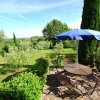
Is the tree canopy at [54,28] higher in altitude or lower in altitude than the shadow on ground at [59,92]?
higher

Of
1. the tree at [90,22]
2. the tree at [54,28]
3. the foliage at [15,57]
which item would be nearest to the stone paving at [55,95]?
the foliage at [15,57]

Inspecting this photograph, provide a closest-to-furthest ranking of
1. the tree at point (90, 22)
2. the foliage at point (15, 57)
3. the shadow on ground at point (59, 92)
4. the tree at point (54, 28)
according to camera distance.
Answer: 1. the shadow on ground at point (59, 92)
2. the foliage at point (15, 57)
3. the tree at point (90, 22)
4. the tree at point (54, 28)

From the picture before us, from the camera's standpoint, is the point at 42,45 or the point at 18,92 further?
the point at 42,45

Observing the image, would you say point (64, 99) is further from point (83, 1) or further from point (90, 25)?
point (83, 1)

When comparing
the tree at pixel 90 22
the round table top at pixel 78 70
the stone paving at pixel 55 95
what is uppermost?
the tree at pixel 90 22

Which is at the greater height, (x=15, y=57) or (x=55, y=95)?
(x=15, y=57)

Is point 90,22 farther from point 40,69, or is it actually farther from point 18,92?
point 18,92

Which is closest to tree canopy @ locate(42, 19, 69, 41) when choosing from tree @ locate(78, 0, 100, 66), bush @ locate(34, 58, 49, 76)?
tree @ locate(78, 0, 100, 66)

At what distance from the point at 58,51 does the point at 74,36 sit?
51.3 feet

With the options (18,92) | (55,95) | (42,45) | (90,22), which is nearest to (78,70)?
(55,95)

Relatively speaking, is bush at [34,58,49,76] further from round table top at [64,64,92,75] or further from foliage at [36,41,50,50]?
foliage at [36,41,50,50]

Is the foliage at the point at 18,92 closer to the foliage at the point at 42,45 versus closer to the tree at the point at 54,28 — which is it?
the foliage at the point at 42,45

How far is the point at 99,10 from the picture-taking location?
18.8m

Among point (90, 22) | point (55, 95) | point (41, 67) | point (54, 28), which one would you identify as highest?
point (54, 28)
